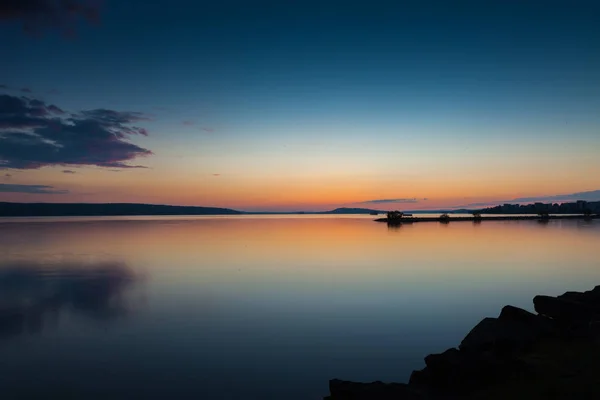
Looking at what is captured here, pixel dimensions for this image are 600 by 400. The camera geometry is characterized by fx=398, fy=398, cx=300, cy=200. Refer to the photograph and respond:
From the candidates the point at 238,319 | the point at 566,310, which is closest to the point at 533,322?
Answer: the point at 566,310

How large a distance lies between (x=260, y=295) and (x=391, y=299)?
764 cm

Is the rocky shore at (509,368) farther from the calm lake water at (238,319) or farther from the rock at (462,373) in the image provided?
the calm lake water at (238,319)

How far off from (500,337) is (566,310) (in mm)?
5340

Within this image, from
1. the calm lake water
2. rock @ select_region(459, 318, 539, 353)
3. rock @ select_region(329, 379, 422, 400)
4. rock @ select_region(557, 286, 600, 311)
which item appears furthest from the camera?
rock @ select_region(557, 286, 600, 311)

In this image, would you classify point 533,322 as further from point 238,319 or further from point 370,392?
point 238,319

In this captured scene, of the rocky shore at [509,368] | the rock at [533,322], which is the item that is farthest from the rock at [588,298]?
the rocky shore at [509,368]

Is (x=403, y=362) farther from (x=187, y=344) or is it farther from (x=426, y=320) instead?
(x=187, y=344)

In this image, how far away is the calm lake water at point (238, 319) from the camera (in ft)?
38.7

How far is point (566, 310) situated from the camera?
48.6 ft

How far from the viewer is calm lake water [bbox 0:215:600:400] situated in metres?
11.8

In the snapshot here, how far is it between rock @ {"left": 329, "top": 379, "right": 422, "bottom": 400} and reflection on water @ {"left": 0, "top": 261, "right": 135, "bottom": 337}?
1391 cm

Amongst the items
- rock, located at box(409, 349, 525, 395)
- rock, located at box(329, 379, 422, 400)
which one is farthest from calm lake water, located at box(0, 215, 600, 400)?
rock, located at box(409, 349, 525, 395)

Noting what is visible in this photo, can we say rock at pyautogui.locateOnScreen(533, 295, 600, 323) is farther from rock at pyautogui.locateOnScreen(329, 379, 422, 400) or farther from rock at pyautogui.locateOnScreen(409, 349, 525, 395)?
rock at pyautogui.locateOnScreen(329, 379, 422, 400)

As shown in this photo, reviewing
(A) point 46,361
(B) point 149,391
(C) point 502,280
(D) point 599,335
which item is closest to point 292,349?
(B) point 149,391
